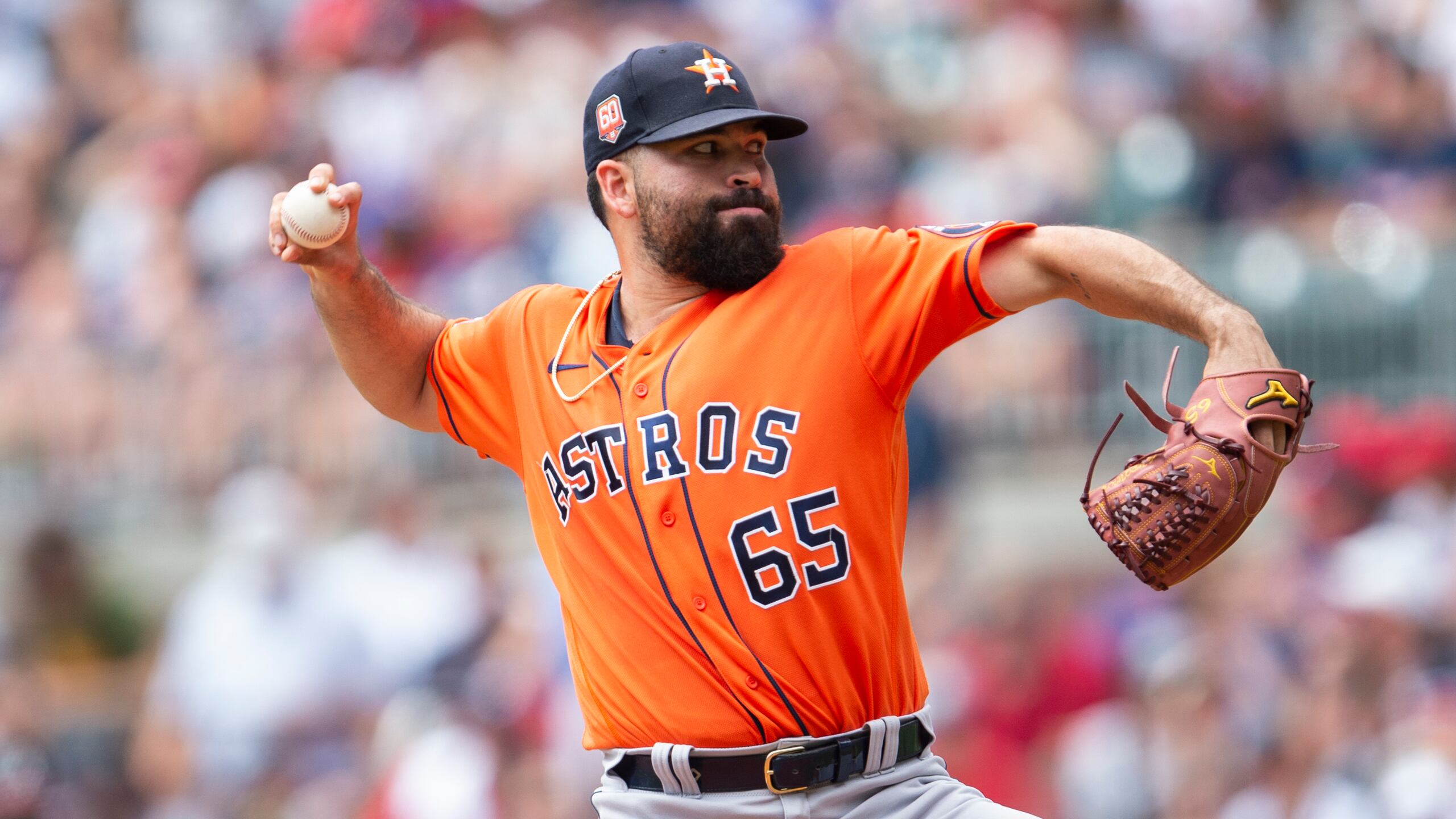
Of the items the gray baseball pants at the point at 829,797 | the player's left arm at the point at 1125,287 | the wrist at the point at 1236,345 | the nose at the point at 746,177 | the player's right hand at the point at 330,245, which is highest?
the player's right hand at the point at 330,245

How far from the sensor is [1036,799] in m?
6.84

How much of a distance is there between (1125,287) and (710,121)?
34.3 inches

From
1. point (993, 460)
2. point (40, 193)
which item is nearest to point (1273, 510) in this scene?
point (993, 460)

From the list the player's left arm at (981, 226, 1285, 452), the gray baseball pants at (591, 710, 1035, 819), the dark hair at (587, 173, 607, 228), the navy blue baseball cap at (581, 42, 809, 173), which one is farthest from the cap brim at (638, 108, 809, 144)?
the gray baseball pants at (591, 710, 1035, 819)

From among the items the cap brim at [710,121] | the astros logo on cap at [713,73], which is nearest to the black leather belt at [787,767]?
the cap brim at [710,121]

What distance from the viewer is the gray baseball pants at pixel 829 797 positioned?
3127 mm

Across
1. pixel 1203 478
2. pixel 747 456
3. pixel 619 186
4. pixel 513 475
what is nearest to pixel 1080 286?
pixel 1203 478

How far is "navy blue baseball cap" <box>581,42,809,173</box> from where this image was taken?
3.29 m

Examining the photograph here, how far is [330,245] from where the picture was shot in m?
3.50

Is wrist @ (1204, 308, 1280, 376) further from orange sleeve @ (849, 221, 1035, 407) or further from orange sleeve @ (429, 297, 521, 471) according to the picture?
orange sleeve @ (429, 297, 521, 471)

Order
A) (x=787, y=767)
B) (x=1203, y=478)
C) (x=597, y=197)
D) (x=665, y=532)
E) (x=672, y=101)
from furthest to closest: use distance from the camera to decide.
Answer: (x=597, y=197) → (x=672, y=101) → (x=665, y=532) → (x=787, y=767) → (x=1203, y=478)

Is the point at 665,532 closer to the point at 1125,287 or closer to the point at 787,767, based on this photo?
the point at 787,767

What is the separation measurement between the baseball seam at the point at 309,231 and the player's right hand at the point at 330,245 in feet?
0.07

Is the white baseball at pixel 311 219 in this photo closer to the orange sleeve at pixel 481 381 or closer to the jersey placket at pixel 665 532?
the orange sleeve at pixel 481 381
